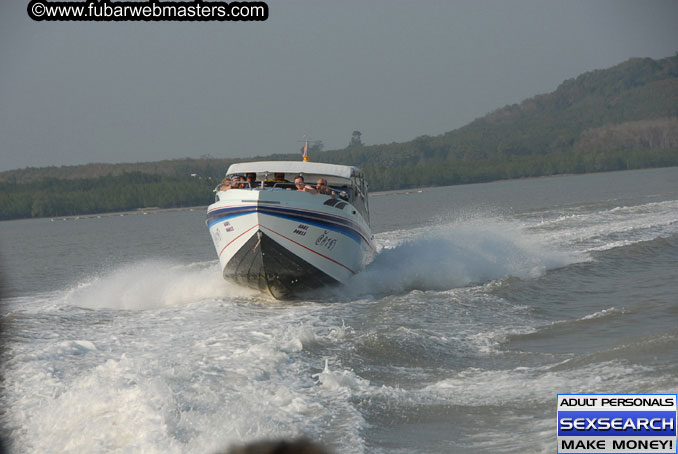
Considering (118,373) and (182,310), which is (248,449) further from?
(182,310)

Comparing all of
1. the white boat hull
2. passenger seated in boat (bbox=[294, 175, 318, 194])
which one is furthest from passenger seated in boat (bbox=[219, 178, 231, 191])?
passenger seated in boat (bbox=[294, 175, 318, 194])

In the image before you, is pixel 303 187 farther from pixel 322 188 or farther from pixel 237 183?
pixel 237 183

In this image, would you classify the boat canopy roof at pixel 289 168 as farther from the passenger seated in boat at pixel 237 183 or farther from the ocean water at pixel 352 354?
the ocean water at pixel 352 354

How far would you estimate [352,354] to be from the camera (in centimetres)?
1070

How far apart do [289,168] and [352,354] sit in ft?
23.4

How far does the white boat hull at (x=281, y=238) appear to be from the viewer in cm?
1518

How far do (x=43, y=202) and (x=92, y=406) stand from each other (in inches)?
4241

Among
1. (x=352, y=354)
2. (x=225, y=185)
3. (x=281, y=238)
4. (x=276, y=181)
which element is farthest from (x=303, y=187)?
(x=352, y=354)

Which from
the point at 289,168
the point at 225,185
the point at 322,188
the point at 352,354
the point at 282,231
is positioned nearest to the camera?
the point at 352,354

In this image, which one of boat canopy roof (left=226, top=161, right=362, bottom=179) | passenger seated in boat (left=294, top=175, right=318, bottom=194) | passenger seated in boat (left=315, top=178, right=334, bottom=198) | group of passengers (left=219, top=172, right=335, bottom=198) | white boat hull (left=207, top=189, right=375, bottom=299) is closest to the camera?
white boat hull (left=207, top=189, right=375, bottom=299)

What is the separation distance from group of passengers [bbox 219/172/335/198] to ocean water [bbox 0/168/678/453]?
2.21m

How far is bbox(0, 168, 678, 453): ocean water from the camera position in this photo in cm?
733

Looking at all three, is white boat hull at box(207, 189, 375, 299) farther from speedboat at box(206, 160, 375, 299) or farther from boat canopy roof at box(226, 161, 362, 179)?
boat canopy roof at box(226, 161, 362, 179)

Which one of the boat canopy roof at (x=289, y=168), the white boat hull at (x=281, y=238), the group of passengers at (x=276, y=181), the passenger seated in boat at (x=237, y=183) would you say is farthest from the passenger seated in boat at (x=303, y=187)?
the passenger seated in boat at (x=237, y=183)
